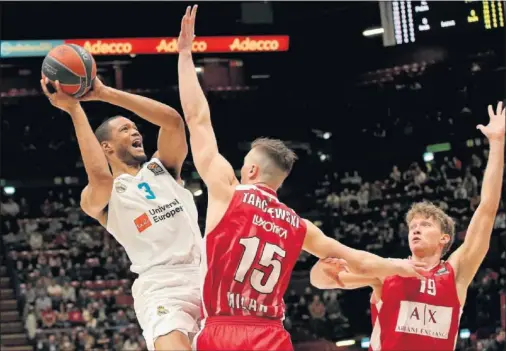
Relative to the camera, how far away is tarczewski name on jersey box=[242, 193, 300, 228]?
462cm

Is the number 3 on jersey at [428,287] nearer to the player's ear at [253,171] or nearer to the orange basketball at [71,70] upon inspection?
the player's ear at [253,171]

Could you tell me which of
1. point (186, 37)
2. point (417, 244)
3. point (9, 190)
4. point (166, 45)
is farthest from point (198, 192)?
point (186, 37)

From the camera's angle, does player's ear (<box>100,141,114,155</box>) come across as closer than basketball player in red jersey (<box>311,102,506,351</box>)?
No

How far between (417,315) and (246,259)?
142 cm

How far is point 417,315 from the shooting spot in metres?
5.43

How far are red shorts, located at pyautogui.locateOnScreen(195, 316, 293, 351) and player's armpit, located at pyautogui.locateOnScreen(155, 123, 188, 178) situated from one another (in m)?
1.56

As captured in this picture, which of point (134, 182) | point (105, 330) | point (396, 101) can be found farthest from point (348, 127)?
point (134, 182)

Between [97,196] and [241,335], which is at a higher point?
[97,196]

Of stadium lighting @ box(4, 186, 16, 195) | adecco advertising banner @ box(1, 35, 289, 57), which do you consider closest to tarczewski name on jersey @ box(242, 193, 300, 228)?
adecco advertising banner @ box(1, 35, 289, 57)

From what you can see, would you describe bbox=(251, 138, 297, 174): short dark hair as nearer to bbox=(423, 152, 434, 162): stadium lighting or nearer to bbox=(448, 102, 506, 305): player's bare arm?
bbox=(448, 102, 506, 305): player's bare arm

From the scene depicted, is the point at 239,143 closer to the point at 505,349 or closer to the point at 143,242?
the point at 505,349

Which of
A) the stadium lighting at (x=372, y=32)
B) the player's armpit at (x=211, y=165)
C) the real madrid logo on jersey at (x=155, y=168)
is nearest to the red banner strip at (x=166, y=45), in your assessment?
the stadium lighting at (x=372, y=32)

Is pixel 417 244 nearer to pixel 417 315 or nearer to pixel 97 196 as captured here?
pixel 417 315

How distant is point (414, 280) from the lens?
5500mm
